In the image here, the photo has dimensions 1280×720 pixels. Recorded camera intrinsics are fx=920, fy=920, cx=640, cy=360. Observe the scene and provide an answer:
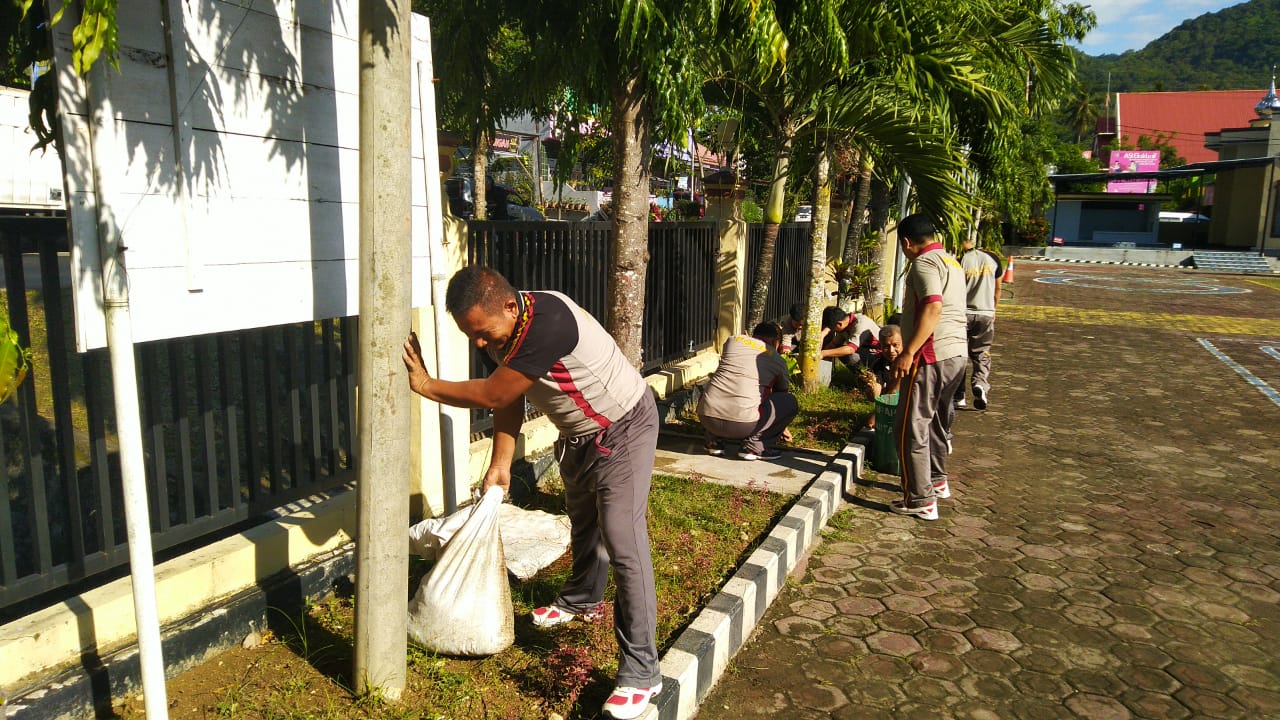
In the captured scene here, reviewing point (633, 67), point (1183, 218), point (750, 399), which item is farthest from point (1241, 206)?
point (633, 67)

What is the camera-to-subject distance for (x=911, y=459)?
231 inches

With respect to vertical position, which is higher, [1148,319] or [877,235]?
[877,235]

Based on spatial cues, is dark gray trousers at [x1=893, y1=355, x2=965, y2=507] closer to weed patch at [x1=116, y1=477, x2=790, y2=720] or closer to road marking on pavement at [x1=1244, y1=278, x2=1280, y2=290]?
weed patch at [x1=116, y1=477, x2=790, y2=720]

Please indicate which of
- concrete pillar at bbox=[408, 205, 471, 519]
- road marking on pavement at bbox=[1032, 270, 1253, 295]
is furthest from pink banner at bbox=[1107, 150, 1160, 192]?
concrete pillar at bbox=[408, 205, 471, 519]

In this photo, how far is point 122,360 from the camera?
2637 millimetres

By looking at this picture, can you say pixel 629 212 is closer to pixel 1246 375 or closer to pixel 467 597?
pixel 467 597

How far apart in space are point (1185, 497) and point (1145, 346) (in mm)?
8966

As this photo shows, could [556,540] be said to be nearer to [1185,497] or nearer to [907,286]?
[907,286]

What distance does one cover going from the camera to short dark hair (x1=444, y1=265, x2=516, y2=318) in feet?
10.5

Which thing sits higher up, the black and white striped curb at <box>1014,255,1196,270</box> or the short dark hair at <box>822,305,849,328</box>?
the short dark hair at <box>822,305,849,328</box>

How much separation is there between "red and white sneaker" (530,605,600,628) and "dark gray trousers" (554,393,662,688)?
1.99 feet

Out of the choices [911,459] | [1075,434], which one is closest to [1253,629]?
[911,459]

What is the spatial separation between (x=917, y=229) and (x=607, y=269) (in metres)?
2.30

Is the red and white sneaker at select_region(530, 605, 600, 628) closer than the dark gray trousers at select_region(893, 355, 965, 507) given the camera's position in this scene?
Yes
